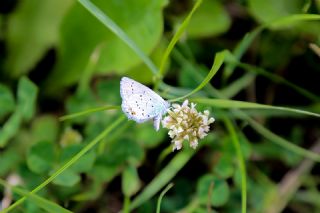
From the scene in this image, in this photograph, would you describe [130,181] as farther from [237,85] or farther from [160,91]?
[237,85]

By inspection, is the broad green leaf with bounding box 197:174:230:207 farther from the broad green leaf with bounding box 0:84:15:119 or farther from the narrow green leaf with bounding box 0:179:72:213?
the broad green leaf with bounding box 0:84:15:119

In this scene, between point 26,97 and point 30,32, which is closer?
point 26,97

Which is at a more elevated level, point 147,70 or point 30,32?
point 30,32

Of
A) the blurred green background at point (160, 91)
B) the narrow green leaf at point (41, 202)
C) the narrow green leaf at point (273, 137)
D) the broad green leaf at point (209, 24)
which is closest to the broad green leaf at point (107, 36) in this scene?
the blurred green background at point (160, 91)

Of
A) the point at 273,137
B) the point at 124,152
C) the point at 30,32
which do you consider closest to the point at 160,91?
the point at 124,152

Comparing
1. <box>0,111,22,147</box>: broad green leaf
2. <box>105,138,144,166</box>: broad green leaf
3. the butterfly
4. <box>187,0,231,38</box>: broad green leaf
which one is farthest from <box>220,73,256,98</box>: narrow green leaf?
<box>0,111,22,147</box>: broad green leaf

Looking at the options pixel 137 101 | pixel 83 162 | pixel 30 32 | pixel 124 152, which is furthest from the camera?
pixel 30 32

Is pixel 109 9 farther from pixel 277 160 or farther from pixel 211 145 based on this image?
pixel 277 160

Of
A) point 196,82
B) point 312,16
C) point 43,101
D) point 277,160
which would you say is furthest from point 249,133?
point 43,101
